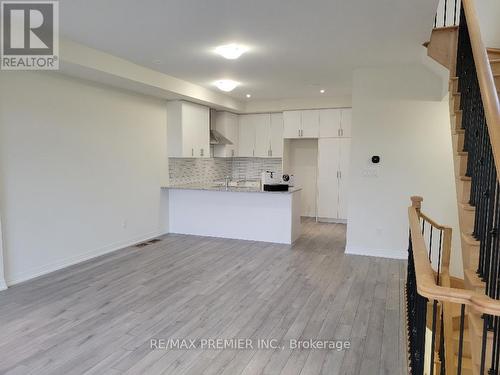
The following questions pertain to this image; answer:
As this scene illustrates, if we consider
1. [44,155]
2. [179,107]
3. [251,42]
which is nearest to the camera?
[251,42]

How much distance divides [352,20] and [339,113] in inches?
176

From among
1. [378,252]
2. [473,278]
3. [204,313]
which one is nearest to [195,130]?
[378,252]

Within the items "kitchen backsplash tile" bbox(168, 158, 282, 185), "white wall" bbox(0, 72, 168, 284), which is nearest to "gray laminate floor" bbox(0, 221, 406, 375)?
"white wall" bbox(0, 72, 168, 284)

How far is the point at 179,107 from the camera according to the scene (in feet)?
21.0

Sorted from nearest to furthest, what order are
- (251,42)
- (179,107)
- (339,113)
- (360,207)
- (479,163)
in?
(479,163)
(251,42)
(360,207)
(179,107)
(339,113)

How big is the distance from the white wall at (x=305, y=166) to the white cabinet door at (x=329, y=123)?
29.4 inches

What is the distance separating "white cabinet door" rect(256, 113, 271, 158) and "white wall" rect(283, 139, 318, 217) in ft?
1.72

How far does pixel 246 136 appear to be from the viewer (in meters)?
8.52

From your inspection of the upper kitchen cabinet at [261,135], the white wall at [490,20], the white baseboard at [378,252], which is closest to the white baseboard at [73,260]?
the upper kitchen cabinet at [261,135]

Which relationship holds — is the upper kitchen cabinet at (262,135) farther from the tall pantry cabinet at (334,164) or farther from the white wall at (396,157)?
the white wall at (396,157)

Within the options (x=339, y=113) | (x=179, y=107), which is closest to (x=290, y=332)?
(x=179, y=107)

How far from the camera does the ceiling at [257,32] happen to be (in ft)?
9.75

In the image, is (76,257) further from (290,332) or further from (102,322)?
(290,332)

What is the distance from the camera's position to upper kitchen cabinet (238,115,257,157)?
8.45 meters
